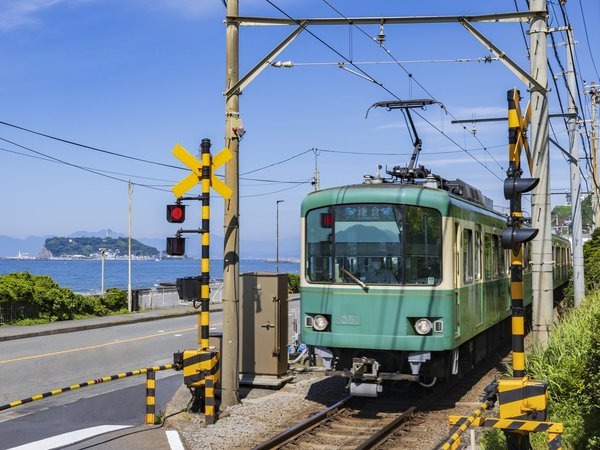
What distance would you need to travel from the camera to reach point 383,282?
11.1m

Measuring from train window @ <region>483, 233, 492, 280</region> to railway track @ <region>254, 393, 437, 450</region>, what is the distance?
3.08 m

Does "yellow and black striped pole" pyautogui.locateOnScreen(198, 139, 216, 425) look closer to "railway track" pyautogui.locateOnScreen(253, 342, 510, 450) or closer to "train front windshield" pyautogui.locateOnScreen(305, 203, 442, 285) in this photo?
"railway track" pyautogui.locateOnScreen(253, 342, 510, 450)

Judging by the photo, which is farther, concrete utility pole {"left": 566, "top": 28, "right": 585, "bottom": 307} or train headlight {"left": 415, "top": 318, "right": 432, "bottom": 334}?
concrete utility pole {"left": 566, "top": 28, "right": 585, "bottom": 307}

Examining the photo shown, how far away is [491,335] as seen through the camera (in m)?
16.3

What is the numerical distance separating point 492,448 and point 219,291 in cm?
3501

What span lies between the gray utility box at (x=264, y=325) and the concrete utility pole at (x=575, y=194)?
379 inches

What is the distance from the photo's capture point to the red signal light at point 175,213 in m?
11.1

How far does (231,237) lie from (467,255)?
3.92 metres

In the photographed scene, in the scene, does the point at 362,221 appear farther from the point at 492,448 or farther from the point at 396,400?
the point at 492,448

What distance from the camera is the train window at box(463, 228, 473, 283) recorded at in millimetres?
12258

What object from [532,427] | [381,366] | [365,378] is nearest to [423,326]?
[381,366]

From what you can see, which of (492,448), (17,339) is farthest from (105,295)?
(492,448)

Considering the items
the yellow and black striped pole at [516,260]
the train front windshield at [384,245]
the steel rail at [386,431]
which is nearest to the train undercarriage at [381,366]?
the steel rail at [386,431]

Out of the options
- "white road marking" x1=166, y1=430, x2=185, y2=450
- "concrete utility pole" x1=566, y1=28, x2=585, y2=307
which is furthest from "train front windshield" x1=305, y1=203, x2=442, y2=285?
"concrete utility pole" x1=566, y1=28, x2=585, y2=307
